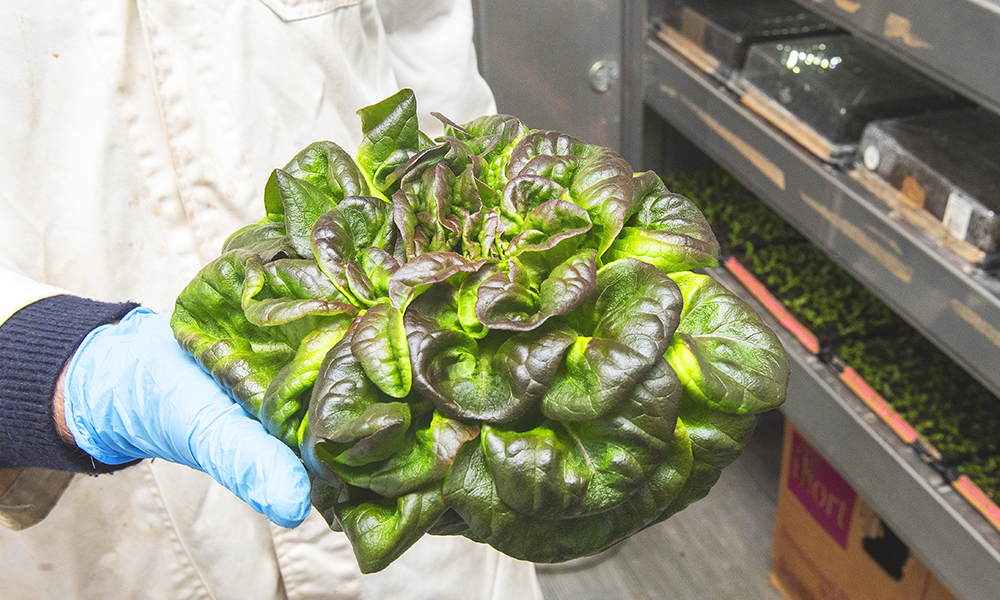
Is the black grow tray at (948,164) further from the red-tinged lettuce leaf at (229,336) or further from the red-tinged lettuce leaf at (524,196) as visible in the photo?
the red-tinged lettuce leaf at (229,336)

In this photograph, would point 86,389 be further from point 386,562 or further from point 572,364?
point 572,364

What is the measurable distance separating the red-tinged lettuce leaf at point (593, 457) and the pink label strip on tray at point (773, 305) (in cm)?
111

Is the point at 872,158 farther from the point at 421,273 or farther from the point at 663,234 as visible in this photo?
the point at 421,273

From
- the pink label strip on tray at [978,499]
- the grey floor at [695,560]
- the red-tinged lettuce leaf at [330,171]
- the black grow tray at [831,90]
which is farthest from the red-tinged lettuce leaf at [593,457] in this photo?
the grey floor at [695,560]

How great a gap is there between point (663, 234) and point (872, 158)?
0.89 m

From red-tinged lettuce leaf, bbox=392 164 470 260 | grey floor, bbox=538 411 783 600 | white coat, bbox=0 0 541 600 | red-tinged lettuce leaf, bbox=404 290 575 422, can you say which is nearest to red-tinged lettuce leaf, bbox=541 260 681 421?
red-tinged lettuce leaf, bbox=404 290 575 422

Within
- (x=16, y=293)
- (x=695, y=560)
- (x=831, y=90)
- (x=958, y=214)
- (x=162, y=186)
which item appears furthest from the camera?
(x=695, y=560)

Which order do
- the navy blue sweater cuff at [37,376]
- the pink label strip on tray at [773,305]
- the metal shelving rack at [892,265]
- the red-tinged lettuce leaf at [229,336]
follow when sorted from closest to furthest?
the red-tinged lettuce leaf at [229,336]
the navy blue sweater cuff at [37,376]
the metal shelving rack at [892,265]
the pink label strip on tray at [773,305]

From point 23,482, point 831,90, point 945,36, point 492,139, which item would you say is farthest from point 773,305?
point 23,482

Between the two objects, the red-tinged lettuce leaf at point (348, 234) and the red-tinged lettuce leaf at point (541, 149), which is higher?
the red-tinged lettuce leaf at point (541, 149)

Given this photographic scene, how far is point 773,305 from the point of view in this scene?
5.55ft

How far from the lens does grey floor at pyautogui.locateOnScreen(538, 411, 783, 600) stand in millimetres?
1829

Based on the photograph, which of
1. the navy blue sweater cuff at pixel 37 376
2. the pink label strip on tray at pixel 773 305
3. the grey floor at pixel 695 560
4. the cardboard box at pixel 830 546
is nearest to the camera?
the navy blue sweater cuff at pixel 37 376

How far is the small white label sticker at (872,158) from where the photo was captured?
135 cm
